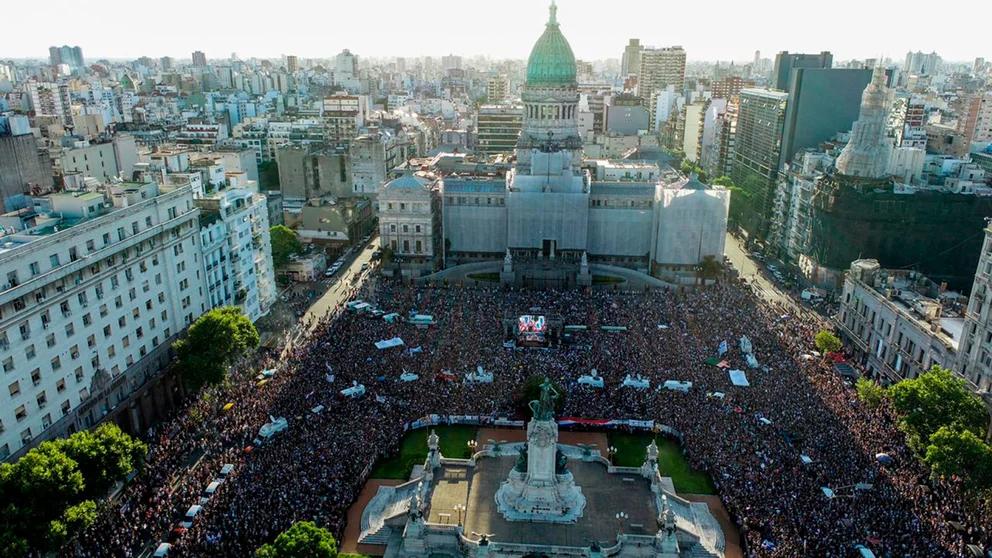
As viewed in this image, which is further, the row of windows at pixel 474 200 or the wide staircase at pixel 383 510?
the row of windows at pixel 474 200

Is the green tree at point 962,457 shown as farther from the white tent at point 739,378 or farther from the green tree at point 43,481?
the green tree at point 43,481

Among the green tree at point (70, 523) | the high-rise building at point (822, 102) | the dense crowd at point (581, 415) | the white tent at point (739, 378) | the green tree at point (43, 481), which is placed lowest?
the dense crowd at point (581, 415)

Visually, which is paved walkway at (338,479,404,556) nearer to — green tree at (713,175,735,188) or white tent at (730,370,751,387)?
white tent at (730,370,751,387)

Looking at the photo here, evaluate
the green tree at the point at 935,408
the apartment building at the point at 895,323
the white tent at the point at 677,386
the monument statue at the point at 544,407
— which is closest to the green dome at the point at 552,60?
the apartment building at the point at 895,323

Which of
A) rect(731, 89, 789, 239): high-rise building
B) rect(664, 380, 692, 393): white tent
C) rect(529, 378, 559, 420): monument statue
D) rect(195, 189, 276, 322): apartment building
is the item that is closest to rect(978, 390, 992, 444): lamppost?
rect(664, 380, 692, 393): white tent

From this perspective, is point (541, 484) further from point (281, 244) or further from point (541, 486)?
point (281, 244)

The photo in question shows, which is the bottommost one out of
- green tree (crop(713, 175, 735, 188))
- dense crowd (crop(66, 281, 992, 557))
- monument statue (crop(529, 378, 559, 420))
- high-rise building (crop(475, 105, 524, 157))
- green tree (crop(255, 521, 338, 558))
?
dense crowd (crop(66, 281, 992, 557))
